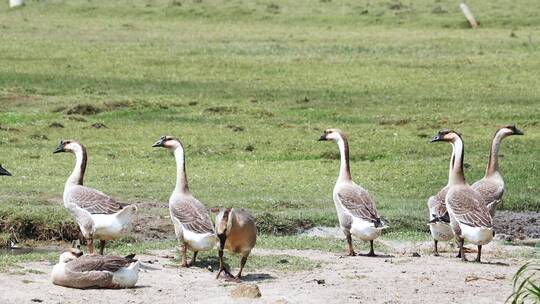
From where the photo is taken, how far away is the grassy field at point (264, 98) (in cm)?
1820

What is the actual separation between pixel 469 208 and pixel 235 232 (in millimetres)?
2882

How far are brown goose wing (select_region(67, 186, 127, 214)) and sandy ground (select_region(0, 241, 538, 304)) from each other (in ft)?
2.12

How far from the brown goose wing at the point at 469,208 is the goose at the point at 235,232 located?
2.52m

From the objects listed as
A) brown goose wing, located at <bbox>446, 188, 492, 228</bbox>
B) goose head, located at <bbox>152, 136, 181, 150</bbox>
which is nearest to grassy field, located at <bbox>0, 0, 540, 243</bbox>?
goose head, located at <bbox>152, 136, 181, 150</bbox>

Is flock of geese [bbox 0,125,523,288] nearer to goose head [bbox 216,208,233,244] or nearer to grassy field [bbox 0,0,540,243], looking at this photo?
goose head [bbox 216,208,233,244]

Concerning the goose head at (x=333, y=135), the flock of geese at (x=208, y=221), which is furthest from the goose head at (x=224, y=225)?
the goose head at (x=333, y=135)

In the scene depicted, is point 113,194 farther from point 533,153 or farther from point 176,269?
point 533,153

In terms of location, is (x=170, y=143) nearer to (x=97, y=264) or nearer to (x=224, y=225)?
(x=224, y=225)

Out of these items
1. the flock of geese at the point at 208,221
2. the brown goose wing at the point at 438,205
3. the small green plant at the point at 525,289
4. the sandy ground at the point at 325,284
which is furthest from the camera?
the brown goose wing at the point at 438,205

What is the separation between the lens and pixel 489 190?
1489 centimetres

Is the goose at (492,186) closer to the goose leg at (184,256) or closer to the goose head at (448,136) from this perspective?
the goose head at (448,136)

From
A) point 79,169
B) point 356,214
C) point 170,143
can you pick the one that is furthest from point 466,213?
point 79,169

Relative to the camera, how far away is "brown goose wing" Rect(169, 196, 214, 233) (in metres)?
12.3

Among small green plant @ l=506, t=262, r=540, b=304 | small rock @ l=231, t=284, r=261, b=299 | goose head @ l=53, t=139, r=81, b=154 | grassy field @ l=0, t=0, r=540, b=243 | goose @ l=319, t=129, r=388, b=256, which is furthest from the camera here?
grassy field @ l=0, t=0, r=540, b=243
